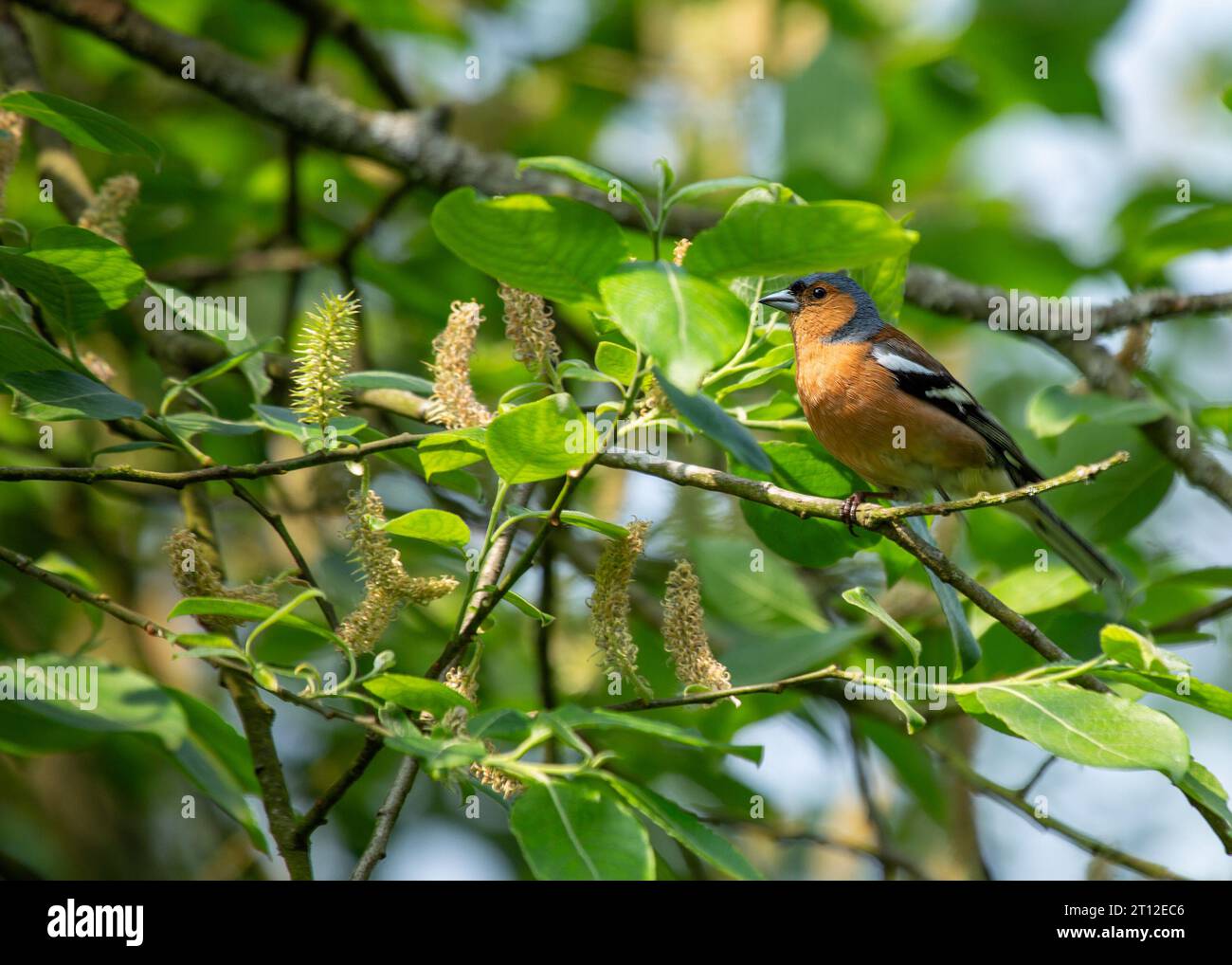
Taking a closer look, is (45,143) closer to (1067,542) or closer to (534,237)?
(534,237)

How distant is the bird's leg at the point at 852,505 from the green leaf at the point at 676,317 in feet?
2.39

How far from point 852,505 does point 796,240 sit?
1022mm

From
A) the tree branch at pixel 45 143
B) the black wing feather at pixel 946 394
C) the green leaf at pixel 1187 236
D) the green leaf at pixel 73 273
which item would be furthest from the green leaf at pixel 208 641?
the green leaf at pixel 1187 236

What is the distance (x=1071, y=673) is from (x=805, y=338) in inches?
96.4

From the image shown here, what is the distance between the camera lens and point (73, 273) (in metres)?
3.05

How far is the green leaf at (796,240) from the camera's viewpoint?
87.2 inches

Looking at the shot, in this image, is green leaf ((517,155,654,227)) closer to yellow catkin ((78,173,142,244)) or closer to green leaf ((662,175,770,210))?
green leaf ((662,175,770,210))

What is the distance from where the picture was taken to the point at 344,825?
7.08 metres

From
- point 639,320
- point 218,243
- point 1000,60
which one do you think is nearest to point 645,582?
point 218,243


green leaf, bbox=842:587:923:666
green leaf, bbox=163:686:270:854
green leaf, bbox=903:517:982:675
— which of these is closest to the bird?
green leaf, bbox=903:517:982:675

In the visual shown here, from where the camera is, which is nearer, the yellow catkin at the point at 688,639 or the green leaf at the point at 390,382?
the yellow catkin at the point at 688,639

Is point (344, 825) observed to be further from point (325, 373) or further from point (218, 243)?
point (325, 373)

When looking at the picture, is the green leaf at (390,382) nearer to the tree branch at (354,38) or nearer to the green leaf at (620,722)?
the green leaf at (620,722)
